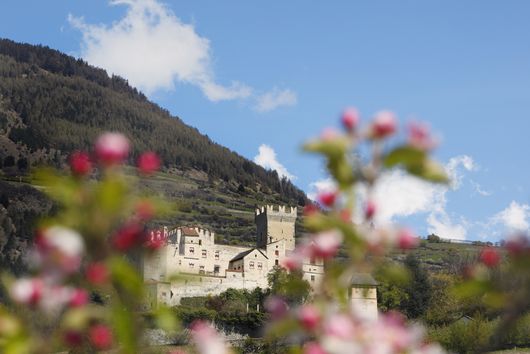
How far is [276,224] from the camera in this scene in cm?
9938

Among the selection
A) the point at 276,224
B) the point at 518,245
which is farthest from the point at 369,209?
the point at 276,224

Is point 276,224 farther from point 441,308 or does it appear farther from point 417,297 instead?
point 441,308

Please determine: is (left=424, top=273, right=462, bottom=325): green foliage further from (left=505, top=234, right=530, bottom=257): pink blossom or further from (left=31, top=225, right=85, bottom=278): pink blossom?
(left=31, top=225, right=85, bottom=278): pink blossom

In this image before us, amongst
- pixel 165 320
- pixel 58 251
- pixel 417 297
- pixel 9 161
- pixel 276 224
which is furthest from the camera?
pixel 9 161

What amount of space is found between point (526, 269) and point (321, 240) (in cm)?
70

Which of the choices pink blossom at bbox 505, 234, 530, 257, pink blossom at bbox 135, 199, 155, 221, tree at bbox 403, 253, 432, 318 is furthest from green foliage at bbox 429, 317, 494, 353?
pink blossom at bbox 135, 199, 155, 221

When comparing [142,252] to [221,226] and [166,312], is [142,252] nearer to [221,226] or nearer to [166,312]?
[166,312]

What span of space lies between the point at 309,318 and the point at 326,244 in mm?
234

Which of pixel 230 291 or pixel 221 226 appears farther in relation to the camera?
pixel 221 226

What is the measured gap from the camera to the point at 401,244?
267cm

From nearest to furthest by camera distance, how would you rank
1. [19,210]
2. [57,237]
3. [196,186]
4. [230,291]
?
[57,237], [230,291], [19,210], [196,186]

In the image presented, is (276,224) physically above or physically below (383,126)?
above

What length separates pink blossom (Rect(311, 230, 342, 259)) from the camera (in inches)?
101

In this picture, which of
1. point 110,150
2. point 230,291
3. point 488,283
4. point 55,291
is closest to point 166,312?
point 55,291
